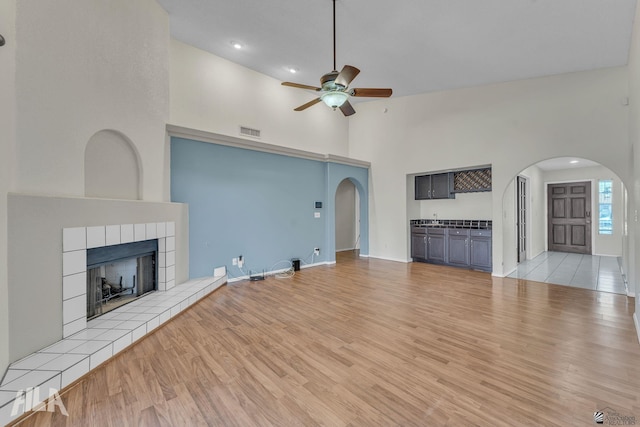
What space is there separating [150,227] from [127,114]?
136 cm

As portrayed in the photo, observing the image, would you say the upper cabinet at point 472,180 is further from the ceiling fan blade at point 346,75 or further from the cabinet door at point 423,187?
the ceiling fan blade at point 346,75

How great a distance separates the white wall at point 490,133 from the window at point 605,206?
421cm

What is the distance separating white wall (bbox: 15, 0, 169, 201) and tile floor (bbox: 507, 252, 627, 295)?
21.8 ft

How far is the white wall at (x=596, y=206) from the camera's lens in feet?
22.9

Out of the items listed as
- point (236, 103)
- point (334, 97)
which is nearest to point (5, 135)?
point (334, 97)

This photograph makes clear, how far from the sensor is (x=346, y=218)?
8727 mm

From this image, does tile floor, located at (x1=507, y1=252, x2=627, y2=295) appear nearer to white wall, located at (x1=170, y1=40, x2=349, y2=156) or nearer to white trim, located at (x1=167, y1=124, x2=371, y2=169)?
white trim, located at (x1=167, y1=124, x2=371, y2=169)

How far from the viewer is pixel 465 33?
3703 millimetres

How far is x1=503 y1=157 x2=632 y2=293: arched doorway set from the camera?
5614 millimetres

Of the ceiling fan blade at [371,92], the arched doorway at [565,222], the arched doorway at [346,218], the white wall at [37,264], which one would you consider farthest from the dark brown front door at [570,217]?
the white wall at [37,264]

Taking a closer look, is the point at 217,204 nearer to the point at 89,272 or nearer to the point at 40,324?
the point at 89,272

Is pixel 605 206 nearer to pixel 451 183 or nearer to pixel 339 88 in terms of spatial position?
pixel 451 183

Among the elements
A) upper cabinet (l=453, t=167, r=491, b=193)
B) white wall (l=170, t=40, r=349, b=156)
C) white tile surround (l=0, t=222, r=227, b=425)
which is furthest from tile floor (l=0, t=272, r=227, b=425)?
upper cabinet (l=453, t=167, r=491, b=193)

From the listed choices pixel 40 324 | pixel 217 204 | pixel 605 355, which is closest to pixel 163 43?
pixel 217 204
